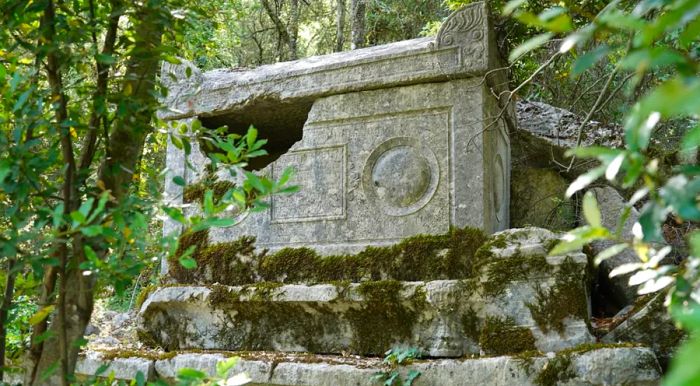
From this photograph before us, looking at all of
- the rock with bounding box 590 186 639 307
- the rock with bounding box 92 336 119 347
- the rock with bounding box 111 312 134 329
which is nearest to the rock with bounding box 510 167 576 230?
the rock with bounding box 590 186 639 307

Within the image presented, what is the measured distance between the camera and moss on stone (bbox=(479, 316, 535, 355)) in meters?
3.60

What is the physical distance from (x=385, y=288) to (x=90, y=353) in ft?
6.67

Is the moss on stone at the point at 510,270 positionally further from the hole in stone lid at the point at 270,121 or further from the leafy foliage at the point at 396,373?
the hole in stone lid at the point at 270,121

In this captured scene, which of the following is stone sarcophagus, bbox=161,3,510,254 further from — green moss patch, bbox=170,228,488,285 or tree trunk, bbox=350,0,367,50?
tree trunk, bbox=350,0,367,50

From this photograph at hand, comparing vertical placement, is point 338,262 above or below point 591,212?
above

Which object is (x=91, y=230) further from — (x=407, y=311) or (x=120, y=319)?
(x=120, y=319)

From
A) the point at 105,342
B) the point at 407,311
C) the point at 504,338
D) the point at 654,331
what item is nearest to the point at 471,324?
the point at 504,338

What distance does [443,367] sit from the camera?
3520 millimetres

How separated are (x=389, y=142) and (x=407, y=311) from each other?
117 centimetres

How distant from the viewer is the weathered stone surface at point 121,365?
4.18 metres

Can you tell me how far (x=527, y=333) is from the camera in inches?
142

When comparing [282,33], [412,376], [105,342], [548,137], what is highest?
[282,33]

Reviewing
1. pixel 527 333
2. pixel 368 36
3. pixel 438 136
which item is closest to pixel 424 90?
pixel 438 136

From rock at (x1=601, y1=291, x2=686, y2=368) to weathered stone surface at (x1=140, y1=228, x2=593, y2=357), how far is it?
225 mm
